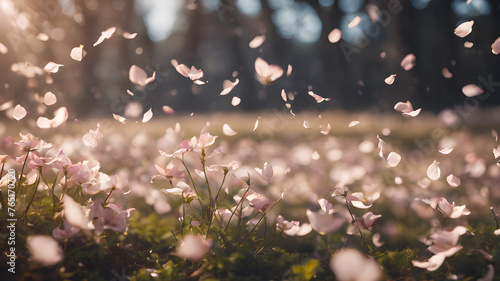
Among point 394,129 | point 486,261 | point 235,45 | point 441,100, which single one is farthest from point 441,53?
point 486,261

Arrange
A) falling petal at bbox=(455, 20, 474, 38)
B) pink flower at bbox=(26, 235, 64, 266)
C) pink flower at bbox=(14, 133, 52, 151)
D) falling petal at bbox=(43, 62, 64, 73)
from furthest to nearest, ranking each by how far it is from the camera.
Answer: falling petal at bbox=(455, 20, 474, 38), falling petal at bbox=(43, 62, 64, 73), pink flower at bbox=(14, 133, 52, 151), pink flower at bbox=(26, 235, 64, 266)

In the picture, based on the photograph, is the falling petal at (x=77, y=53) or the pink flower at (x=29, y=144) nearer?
the pink flower at (x=29, y=144)

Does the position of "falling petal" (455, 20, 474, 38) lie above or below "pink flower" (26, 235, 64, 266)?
below

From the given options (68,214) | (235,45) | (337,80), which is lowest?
(68,214)

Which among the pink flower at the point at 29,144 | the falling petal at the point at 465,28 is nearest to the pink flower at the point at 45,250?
Answer: the pink flower at the point at 29,144

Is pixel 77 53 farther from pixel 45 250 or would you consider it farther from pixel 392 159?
pixel 392 159

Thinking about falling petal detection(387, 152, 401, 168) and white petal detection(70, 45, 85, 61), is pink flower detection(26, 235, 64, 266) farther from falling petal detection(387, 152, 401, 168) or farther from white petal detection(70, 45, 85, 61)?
falling petal detection(387, 152, 401, 168)

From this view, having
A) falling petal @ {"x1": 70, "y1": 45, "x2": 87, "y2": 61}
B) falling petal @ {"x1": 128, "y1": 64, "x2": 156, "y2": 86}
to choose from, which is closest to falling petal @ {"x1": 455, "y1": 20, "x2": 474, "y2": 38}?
falling petal @ {"x1": 128, "y1": 64, "x2": 156, "y2": 86}

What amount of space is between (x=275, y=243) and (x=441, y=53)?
2148cm

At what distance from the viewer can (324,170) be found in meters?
5.03

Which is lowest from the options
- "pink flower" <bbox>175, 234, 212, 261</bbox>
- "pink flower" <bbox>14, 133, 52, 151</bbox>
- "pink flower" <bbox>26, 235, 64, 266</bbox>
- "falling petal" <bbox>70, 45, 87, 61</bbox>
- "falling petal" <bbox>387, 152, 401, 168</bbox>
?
"falling petal" <bbox>387, 152, 401, 168</bbox>

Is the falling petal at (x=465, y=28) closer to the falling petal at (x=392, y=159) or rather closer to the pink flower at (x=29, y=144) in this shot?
the falling petal at (x=392, y=159)

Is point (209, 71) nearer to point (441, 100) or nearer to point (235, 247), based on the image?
point (441, 100)

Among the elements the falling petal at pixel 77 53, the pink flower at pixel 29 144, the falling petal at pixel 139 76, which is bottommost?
the falling petal at pixel 139 76
